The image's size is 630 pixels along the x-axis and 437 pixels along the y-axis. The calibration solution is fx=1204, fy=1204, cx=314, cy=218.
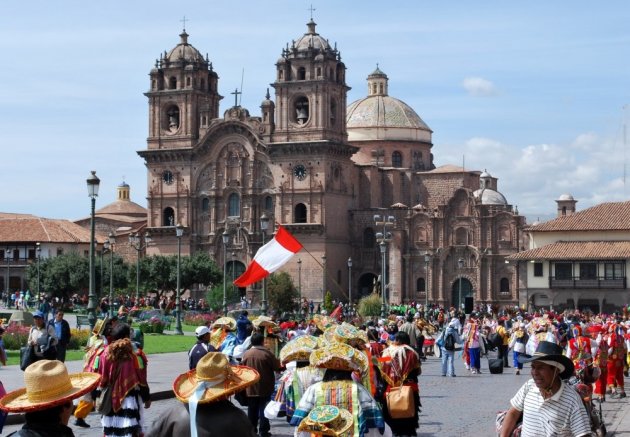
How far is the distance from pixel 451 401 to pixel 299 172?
5321cm

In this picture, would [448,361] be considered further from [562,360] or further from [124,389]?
[562,360]

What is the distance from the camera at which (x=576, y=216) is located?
224ft

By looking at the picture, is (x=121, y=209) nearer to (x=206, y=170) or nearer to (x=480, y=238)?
(x=206, y=170)

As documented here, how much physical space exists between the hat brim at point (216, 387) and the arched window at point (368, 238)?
67797 mm

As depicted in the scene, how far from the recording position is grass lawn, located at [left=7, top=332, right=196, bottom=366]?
27.5 metres

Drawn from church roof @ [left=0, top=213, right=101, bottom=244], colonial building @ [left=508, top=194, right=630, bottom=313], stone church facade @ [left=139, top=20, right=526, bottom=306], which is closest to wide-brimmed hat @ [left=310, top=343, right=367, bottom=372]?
colonial building @ [left=508, top=194, right=630, bottom=313]

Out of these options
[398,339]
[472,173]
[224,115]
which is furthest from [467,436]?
[472,173]

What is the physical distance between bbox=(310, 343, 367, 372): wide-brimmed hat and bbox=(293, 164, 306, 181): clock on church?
63.0 m

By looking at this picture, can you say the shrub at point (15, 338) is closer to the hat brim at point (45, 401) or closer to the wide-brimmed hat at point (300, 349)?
the wide-brimmed hat at point (300, 349)

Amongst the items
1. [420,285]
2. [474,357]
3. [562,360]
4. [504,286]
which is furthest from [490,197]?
[562,360]

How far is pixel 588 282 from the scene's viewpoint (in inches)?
2537

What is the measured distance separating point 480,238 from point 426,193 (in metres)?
8.98

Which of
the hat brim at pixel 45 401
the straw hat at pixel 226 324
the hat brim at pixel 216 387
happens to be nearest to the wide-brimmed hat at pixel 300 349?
the hat brim at pixel 216 387

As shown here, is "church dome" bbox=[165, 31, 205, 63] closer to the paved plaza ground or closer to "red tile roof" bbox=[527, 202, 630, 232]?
"red tile roof" bbox=[527, 202, 630, 232]
